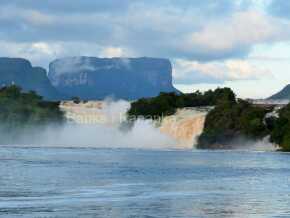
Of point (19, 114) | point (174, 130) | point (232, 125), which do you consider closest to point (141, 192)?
point (232, 125)

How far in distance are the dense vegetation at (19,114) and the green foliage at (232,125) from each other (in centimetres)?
4089

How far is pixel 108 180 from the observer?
59031mm

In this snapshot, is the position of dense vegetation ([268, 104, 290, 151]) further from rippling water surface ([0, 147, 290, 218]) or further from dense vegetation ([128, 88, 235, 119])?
rippling water surface ([0, 147, 290, 218])

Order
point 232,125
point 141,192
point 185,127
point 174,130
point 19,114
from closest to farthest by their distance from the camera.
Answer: point 141,192 → point 232,125 → point 185,127 → point 174,130 → point 19,114

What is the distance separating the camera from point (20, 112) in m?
188

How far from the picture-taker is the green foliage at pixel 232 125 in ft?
502

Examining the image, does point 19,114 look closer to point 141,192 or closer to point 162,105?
point 162,105

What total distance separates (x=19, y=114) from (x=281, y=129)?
205 ft

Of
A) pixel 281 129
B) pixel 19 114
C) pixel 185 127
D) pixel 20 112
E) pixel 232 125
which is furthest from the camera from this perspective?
pixel 20 112

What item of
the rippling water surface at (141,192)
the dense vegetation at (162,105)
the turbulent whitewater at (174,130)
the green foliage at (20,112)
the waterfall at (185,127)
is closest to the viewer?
the rippling water surface at (141,192)

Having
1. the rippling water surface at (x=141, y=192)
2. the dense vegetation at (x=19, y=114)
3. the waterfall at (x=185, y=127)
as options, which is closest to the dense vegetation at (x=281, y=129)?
the waterfall at (x=185, y=127)

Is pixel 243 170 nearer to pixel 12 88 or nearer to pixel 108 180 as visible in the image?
pixel 108 180

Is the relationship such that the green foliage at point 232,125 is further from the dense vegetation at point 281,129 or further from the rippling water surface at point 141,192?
the rippling water surface at point 141,192

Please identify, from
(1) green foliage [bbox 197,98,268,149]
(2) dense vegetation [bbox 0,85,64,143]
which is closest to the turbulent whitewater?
(1) green foliage [bbox 197,98,268,149]
